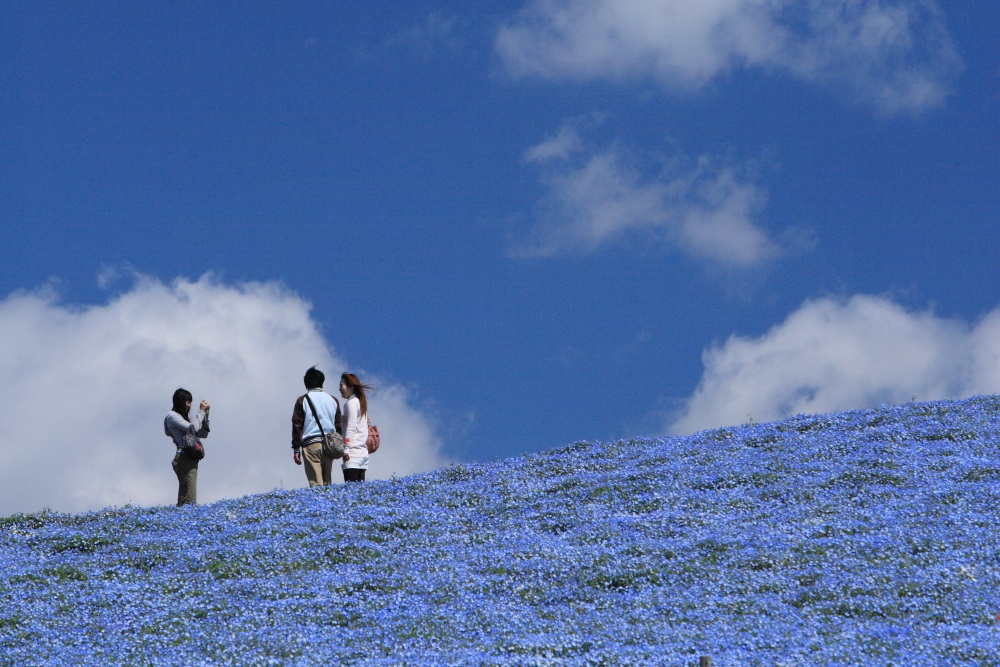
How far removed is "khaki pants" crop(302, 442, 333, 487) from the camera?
2269 cm

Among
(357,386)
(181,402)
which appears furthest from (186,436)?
(357,386)

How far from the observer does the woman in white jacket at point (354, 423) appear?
74.1 feet

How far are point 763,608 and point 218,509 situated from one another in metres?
11.2

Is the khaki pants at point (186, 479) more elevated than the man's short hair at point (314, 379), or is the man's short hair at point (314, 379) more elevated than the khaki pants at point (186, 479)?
the man's short hair at point (314, 379)

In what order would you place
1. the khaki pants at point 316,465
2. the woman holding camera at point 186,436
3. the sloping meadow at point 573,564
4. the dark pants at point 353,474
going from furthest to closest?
the dark pants at point 353,474
the khaki pants at point 316,465
the woman holding camera at point 186,436
the sloping meadow at point 573,564

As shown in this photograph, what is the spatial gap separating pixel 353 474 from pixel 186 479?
3148mm

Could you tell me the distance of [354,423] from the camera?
74.2ft

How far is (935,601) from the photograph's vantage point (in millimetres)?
13969

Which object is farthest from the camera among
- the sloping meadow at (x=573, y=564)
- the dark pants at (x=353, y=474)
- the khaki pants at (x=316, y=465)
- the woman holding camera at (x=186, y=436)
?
the dark pants at (x=353, y=474)

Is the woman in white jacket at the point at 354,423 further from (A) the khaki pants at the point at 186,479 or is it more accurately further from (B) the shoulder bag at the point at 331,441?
(A) the khaki pants at the point at 186,479

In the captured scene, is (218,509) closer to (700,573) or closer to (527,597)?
(527,597)

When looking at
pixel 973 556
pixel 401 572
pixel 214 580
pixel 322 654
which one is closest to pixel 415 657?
pixel 322 654

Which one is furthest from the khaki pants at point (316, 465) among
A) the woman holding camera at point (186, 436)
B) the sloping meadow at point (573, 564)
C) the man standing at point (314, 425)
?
the woman holding camera at point (186, 436)

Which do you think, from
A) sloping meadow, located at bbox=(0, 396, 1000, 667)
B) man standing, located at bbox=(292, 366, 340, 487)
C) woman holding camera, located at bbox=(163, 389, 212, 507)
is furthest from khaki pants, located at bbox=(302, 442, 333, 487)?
woman holding camera, located at bbox=(163, 389, 212, 507)
